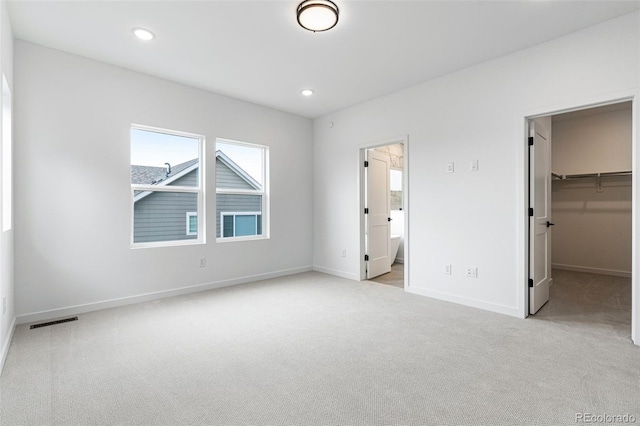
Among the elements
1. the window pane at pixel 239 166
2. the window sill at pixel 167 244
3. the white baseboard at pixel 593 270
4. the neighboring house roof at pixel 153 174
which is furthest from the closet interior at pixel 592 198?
the neighboring house roof at pixel 153 174

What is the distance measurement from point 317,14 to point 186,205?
285 centimetres

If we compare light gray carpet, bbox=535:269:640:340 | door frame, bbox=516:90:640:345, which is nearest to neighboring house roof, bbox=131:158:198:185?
door frame, bbox=516:90:640:345

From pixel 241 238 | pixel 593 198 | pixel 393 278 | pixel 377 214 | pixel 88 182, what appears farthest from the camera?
pixel 593 198

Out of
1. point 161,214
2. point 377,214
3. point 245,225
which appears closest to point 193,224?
point 161,214

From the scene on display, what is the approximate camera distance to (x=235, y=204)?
15.6 feet

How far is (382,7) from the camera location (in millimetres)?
2541

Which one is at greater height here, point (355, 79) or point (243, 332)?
point (355, 79)

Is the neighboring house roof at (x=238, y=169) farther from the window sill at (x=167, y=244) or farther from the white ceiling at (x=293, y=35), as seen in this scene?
the window sill at (x=167, y=244)

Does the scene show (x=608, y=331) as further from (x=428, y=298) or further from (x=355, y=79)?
(x=355, y=79)

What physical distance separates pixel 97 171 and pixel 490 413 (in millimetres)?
4041

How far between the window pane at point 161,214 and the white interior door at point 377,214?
2.55 m

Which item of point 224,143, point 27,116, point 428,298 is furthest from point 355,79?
point 27,116

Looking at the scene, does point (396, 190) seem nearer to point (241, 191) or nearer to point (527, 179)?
point (241, 191)

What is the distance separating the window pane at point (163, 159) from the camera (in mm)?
3840
